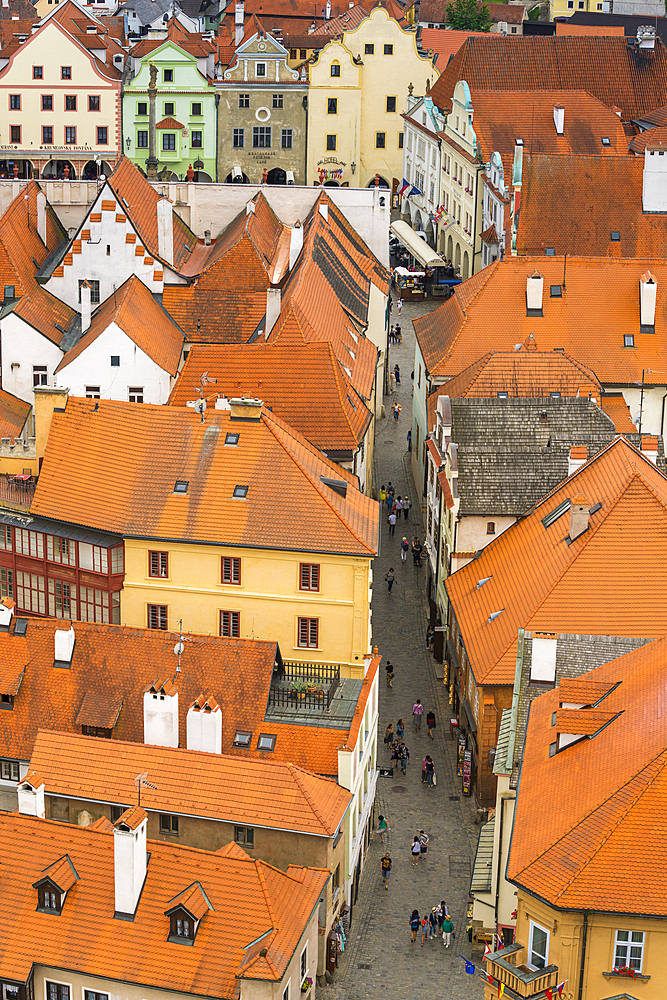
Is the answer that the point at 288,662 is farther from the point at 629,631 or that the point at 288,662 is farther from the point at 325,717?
the point at 629,631

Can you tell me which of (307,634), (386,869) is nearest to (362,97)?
(307,634)

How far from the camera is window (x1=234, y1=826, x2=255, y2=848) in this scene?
57.9 metres

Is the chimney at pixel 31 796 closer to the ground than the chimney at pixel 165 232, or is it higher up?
closer to the ground

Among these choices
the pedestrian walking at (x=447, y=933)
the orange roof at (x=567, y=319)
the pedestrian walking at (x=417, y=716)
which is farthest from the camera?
the orange roof at (x=567, y=319)

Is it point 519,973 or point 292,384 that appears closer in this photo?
point 519,973

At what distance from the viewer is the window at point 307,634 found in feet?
230

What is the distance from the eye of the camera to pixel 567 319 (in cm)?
9538

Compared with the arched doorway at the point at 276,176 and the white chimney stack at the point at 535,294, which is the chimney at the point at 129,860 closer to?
the white chimney stack at the point at 535,294

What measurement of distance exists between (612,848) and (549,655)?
1299 centimetres

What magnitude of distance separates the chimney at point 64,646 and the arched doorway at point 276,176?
94981 mm

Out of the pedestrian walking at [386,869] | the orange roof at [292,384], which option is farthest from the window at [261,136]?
the pedestrian walking at [386,869]

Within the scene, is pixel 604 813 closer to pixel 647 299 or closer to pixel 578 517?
pixel 578 517

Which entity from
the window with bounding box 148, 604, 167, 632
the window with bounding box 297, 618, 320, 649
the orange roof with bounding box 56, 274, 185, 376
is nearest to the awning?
the orange roof with bounding box 56, 274, 185, 376

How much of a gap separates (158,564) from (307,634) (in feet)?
21.1
